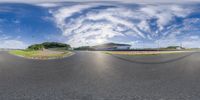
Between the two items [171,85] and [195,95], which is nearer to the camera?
[195,95]

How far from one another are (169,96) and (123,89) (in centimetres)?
236

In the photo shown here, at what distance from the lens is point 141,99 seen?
11.8 m

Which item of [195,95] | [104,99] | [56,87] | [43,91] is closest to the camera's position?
[104,99]

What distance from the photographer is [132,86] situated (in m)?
15.2

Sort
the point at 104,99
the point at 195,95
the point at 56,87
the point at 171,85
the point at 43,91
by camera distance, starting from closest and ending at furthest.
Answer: the point at 104,99, the point at 195,95, the point at 43,91, the point at 56,87, the point at 171,85

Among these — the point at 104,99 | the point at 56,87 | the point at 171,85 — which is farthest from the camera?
the point at 171,85

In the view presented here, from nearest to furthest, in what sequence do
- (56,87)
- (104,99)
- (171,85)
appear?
(104,99) → (56,87) → (171,85)

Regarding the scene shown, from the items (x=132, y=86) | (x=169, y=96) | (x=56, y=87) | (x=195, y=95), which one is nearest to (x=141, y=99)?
(x=169, y=96)

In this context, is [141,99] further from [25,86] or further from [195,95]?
[25,86]

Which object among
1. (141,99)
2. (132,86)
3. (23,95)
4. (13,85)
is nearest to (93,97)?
(141,99)

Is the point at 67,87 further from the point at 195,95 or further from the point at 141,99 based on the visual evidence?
the point at 195,95

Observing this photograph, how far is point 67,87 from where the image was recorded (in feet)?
48.0

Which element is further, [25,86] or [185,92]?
[25,86]

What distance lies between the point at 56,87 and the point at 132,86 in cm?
337
